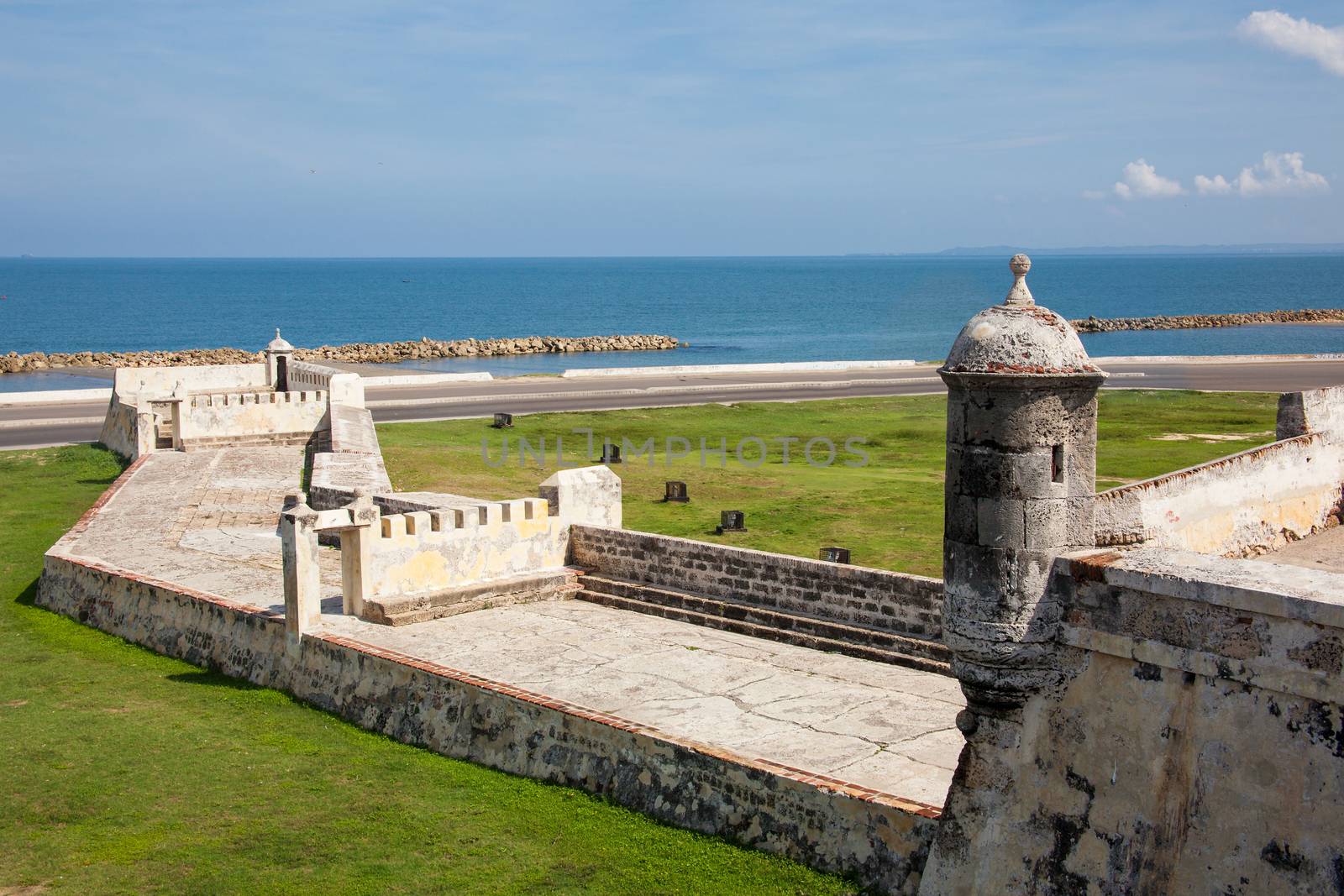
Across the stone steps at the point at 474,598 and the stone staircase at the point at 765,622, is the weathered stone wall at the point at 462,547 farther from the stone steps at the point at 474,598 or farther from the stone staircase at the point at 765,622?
the stone staircase at the point at 765,622

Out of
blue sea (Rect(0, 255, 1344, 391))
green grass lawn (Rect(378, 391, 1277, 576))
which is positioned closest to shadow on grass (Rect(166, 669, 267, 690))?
green grass lawn (Rect(378, 391, 1277, 576))

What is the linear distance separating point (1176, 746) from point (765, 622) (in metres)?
8.98

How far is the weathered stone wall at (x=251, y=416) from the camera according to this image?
3456cm

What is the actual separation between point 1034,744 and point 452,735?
23.9ft

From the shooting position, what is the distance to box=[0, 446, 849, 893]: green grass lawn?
11.0m

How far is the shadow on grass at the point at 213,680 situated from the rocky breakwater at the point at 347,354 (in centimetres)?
4565

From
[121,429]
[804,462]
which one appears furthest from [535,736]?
[121,429]

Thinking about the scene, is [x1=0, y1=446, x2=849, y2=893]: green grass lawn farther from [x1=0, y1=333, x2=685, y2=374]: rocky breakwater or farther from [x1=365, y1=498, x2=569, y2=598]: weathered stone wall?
[x1=0, y1=333, x2=685, y2=374]: rocky breakwater

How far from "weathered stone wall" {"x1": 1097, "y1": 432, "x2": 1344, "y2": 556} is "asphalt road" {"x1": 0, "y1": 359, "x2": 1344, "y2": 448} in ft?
99.0

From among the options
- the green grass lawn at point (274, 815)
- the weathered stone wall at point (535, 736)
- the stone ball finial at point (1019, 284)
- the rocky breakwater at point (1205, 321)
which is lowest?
the green grass lawn at point (274, 815)

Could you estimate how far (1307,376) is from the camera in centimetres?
5450

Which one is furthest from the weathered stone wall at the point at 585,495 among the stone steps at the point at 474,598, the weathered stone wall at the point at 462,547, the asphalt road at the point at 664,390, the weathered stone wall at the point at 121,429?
the asphalt road at the point at 664,390

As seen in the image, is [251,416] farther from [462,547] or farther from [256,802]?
[256,802]

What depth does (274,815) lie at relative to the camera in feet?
41.0
